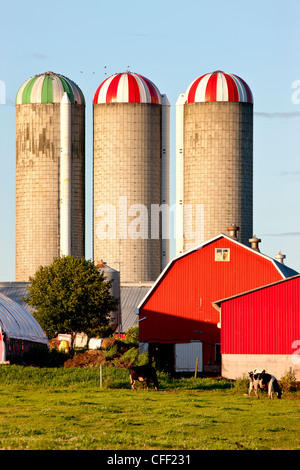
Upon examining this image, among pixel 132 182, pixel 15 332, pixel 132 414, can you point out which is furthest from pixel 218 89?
pixel 132 414

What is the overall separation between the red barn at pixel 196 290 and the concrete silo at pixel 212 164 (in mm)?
51667

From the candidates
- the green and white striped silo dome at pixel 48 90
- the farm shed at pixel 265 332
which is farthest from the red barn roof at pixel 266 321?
the green and white striped silo dome at pixel 48 90

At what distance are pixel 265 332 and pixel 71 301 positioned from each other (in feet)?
88.1

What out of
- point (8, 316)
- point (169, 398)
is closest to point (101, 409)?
point (169, 398)

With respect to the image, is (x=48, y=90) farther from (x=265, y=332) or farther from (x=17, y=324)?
(x=265, y=332)

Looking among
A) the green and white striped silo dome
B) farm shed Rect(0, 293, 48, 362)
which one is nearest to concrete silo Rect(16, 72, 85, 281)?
the green and white striped silo dome

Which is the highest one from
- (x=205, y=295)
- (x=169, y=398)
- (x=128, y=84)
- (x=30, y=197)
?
(x=128, y=84)

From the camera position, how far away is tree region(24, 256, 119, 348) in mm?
67438

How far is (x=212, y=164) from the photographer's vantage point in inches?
4154

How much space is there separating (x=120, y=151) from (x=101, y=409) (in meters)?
79.7

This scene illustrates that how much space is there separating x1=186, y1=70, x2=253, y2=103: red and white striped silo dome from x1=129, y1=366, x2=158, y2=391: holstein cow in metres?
74.6

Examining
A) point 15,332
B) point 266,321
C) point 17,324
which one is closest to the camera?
point 266,321
